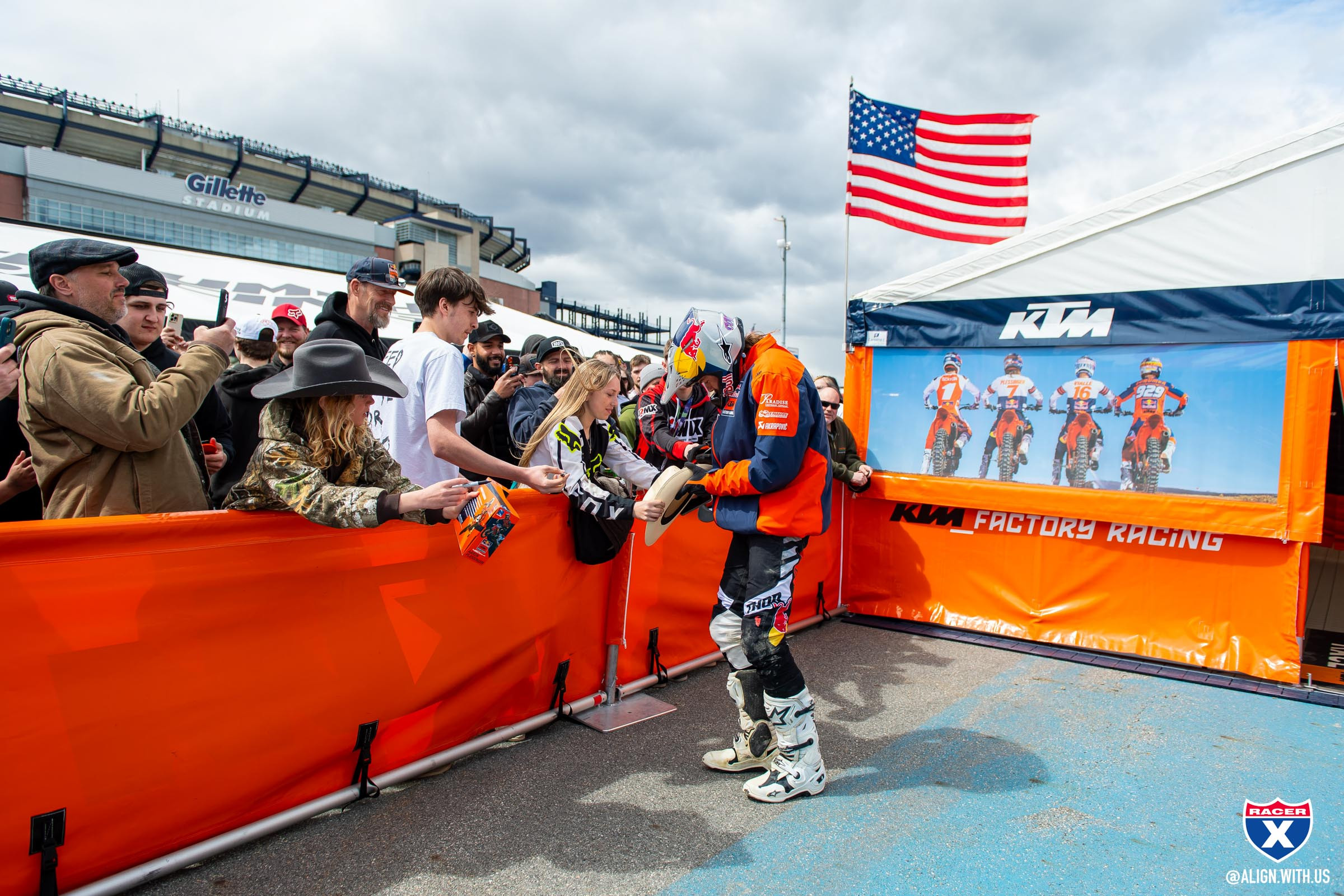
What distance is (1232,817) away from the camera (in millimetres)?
3102

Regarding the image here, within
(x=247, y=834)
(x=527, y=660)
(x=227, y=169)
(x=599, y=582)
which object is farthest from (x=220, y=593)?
(x=227, y=169)

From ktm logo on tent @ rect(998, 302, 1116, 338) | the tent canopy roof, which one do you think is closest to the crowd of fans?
ktm logo on tent @ rect(998, 302, 1116, 338)

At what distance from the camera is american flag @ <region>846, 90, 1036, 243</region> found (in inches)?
253

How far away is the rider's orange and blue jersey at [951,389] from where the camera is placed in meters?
5.92

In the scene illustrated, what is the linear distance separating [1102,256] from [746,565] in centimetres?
386

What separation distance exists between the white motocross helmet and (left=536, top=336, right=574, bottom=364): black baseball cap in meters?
1.72

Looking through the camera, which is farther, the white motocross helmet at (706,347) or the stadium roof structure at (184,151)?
the stadium roof structure at (184,151)

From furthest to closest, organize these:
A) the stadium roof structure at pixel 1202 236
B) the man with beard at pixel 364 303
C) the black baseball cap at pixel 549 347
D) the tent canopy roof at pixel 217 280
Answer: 1. the tent canopy roof at pixel 217 280
2. the black baseball cap at pixel 549 347
3. the stadium roof structure at pixel 1202 236
4. the man with beard at pixel 364 303

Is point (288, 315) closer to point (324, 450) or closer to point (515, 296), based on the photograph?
point (324, 450)

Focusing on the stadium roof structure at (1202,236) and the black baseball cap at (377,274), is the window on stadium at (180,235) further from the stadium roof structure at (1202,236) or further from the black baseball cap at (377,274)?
the black baseball cap at (377,274)

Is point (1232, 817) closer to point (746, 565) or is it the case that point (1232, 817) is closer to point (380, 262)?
point (746, 565)

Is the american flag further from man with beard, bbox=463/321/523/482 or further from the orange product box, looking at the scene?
the orange product box

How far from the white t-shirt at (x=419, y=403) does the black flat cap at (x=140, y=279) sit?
1.00m

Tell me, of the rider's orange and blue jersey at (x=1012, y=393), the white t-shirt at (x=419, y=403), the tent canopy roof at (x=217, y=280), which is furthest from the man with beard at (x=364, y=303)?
the tent canopy roof at (x=217, y=280)
